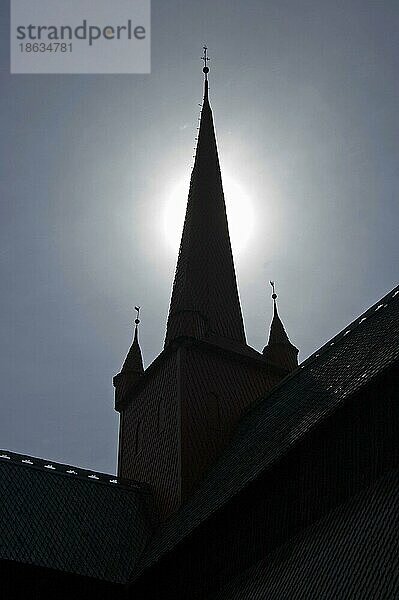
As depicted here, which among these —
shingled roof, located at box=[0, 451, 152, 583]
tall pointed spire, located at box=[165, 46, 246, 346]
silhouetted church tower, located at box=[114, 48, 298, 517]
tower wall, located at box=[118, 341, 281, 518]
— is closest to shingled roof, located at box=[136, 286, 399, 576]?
shingled roof, located at box=[0, 451, 152, 583]

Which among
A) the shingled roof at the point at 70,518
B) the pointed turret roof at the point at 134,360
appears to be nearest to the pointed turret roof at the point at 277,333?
the pointed turret roof at the point at 134,360

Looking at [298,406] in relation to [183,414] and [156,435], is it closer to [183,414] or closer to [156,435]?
[183,414]

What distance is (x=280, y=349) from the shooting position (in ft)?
91.2

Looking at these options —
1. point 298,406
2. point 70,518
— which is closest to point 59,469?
point 70,518

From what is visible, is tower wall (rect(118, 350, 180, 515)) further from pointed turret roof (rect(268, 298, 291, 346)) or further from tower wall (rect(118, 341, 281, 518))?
pointed turret roof (rect(268, 298, 291, 346))

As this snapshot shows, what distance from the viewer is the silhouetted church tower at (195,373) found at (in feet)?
74.2

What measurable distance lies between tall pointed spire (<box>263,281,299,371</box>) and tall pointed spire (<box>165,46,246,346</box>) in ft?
5.36

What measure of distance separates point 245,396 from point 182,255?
6036 mm

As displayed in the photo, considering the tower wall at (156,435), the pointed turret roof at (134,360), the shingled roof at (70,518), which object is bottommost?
the shingled roof at (70,518)

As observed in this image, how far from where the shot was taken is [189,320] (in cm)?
2491

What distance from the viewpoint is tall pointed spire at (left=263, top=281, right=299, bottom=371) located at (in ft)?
90.1

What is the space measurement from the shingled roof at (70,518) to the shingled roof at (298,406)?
3.23 ft

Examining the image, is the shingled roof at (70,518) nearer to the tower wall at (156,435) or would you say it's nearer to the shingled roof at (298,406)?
the tower wall at (156,435)

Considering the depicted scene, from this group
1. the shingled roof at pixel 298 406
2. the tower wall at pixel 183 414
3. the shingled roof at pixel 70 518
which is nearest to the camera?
the shingled roof at pixel 298 406
